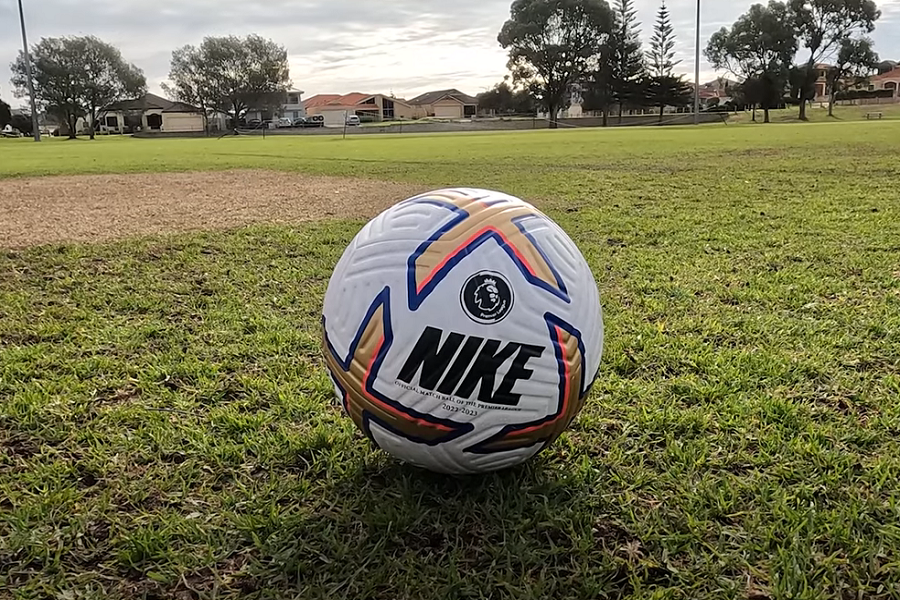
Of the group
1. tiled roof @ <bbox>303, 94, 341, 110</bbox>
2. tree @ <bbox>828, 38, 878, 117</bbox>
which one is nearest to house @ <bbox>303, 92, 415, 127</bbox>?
tiled roof @ <bbox>303, 94, 341, 110</bbox>

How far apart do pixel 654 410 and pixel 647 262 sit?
2954 millimetres

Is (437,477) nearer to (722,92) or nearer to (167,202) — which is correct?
(167,202)

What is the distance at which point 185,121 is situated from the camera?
91.4 metres

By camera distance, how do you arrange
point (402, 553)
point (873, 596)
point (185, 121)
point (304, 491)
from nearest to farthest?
point (873, 596)
point (402, 553)
point (304, 491)
point (185, 121)

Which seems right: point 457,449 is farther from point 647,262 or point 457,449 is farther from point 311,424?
point 647,262

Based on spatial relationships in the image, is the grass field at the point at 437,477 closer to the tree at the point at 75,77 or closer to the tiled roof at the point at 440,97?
the tree at the point at 75,77

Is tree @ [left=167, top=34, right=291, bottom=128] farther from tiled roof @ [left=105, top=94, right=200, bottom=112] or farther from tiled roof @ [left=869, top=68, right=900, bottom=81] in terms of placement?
tiled roof @ [left=869, top=68, right=900, bottom=81]

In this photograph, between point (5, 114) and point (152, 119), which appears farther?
point (152, 119)

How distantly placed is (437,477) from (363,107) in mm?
109142

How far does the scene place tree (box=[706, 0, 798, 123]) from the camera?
6500 centimetres

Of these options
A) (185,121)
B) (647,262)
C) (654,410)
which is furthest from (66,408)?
(185,121)

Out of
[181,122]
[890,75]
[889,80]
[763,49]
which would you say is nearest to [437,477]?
[763,49]

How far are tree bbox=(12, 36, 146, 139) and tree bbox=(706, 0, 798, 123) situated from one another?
2402 inches

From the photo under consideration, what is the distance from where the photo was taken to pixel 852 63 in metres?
69.8
